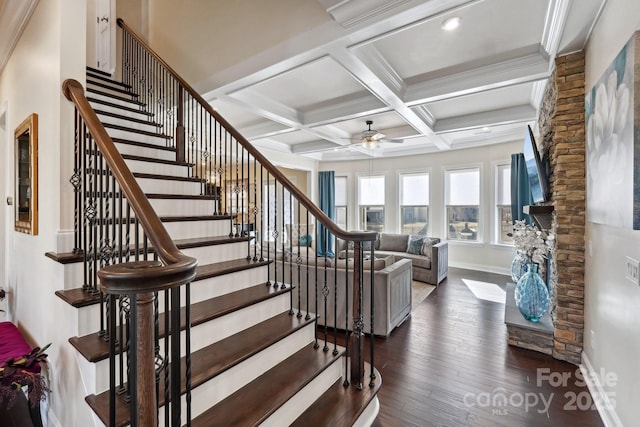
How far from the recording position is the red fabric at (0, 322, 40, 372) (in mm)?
2031

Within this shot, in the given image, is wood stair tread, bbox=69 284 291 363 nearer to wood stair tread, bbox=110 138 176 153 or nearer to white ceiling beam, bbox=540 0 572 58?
wood stair tread, bbox=110 138 176 153

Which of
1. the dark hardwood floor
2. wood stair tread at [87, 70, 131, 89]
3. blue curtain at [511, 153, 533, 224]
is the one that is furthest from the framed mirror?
blue curtain at [511, 153, 533, 224]

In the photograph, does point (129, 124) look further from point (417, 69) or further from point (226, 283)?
point (417, 69)

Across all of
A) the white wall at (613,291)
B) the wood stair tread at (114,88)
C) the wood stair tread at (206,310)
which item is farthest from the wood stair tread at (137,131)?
the white wall at (613,291)

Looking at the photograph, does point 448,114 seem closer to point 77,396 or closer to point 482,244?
point 482,244

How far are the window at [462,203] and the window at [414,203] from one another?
21.9 inches

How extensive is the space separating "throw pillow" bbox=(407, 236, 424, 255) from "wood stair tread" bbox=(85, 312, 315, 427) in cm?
474

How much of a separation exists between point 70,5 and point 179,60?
2.13 meters

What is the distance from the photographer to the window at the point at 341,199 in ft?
29.6

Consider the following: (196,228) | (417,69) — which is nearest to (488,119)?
(417,69)

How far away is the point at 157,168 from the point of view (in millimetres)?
2979

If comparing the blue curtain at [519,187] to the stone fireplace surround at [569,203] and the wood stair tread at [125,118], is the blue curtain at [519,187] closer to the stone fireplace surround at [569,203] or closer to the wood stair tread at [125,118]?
the stone fireplace surround at [569,203]

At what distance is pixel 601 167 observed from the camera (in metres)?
2.10

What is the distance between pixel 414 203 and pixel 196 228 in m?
6.41
